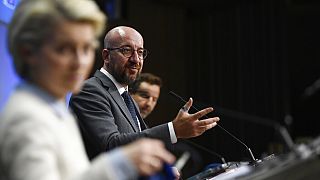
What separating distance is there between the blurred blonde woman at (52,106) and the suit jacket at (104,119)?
1.02 m

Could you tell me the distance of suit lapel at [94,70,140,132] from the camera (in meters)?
2.37

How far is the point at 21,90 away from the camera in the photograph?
102 centimetres

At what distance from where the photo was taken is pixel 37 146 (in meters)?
0.94

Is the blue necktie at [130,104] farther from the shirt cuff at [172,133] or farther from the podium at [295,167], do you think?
the podium at [295,167]

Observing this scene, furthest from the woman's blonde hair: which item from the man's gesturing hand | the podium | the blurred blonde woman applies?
the man's gesturing hand

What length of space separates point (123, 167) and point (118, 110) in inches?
55.0

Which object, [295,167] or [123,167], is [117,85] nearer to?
[295,167]

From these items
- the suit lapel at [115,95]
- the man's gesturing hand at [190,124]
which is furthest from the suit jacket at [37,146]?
the suit lapel at [115,95]

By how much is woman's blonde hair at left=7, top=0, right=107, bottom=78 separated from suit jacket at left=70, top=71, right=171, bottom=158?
41.5 inches

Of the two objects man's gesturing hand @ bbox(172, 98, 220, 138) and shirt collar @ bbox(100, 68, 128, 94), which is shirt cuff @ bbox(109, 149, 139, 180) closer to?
man's gesturing hand @ bbox(172, 98, 220, 138)

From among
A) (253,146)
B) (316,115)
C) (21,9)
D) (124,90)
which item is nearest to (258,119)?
(253,146)

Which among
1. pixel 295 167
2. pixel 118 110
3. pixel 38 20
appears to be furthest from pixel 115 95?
pixel 38 20

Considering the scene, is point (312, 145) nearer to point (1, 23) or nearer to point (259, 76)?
point (1, 23)

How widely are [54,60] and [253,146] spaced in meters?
5.99
